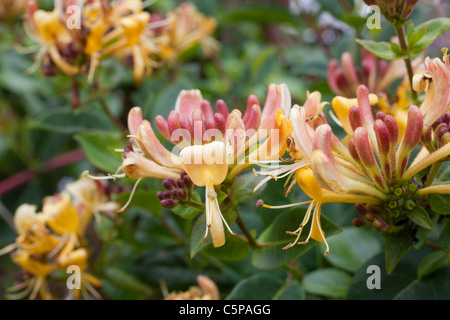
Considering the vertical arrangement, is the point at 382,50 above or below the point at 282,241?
above

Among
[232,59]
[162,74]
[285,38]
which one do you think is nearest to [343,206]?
[162,74]

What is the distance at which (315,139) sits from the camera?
2.07ft

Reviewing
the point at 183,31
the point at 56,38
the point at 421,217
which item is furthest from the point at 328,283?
the point at 183,31

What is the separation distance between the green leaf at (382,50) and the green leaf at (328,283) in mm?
431

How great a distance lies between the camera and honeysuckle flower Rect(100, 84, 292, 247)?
2.20 feet

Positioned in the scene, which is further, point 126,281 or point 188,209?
point 126,281

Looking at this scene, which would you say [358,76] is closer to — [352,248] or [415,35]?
[415,35]

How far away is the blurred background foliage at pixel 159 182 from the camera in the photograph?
34.6 inches

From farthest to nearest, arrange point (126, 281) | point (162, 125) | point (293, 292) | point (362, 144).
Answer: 1. point (126, 281)
2. point (293, 292)
3. point (162, 125)
4. point (362, 144)

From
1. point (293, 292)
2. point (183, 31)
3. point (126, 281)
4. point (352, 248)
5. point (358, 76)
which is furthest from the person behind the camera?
point (183, 31)

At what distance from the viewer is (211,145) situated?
0.66 m

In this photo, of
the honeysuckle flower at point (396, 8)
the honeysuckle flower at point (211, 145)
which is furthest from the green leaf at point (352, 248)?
the honeysuckle flower at point (396, 8)

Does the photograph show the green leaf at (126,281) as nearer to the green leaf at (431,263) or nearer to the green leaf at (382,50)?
the green leaf at (431,263)

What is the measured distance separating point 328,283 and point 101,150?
2.00 feet
